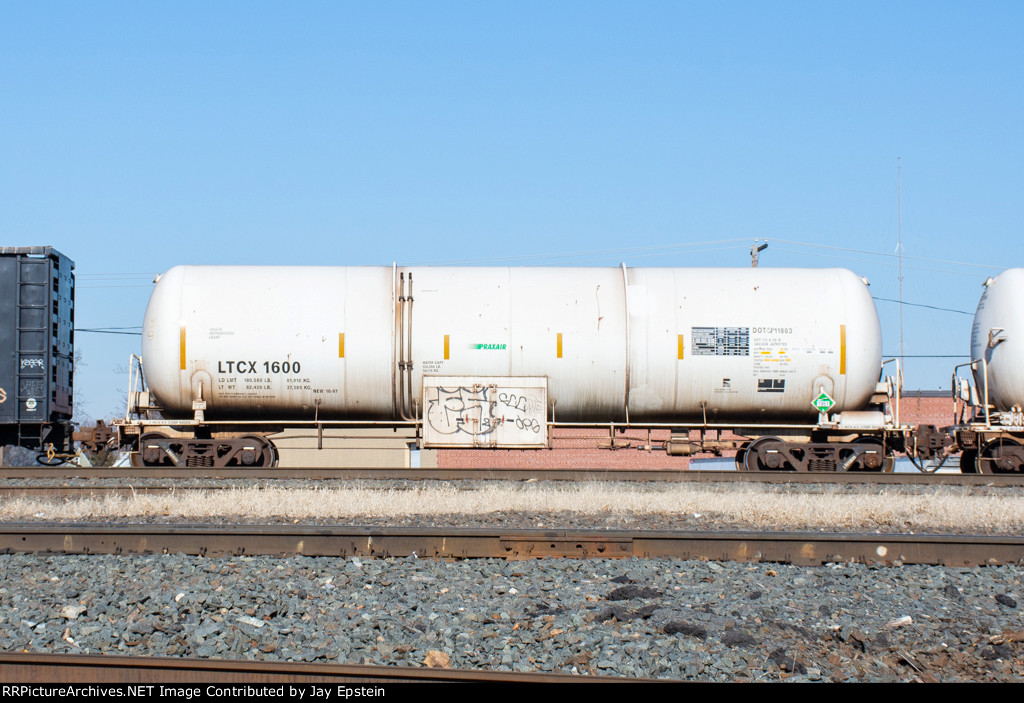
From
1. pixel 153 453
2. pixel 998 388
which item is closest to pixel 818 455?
pixel 998 388

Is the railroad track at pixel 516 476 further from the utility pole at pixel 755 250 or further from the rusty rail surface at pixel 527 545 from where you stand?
the utility pole at pixel 755 250

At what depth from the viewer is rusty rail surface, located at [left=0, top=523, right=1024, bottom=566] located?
701cm

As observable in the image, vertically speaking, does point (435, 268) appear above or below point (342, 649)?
above

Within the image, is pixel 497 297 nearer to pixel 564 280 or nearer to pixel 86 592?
pixel 564 280

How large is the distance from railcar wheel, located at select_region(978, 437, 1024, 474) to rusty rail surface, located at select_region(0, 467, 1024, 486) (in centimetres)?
206

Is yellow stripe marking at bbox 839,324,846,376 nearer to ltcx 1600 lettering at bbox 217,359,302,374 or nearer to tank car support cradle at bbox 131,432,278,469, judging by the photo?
ltcx 1600 lettering at bbox 217,359,302,374

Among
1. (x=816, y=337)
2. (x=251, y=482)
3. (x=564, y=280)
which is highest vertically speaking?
(x=564, y=280)

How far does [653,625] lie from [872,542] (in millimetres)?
2806

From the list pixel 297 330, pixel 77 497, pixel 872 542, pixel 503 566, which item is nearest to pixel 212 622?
pixel 503 566

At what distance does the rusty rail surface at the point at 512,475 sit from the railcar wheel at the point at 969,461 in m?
2.90

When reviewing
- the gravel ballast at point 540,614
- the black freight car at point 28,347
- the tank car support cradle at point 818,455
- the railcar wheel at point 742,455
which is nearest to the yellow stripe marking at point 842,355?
the tank car support cradle at point 818,455

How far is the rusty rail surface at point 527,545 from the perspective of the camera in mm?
7012

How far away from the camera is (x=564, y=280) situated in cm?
1577

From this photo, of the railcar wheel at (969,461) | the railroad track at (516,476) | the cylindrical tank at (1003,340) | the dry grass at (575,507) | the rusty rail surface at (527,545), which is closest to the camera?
the rusty rail surface at (527,545)
